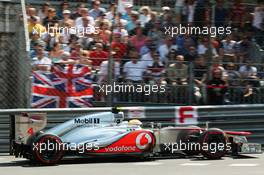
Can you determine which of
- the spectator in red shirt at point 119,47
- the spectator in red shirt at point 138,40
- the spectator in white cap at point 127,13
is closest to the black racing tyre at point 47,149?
the spectator in red shirt at point 119,47

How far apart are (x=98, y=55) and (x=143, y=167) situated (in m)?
3.91

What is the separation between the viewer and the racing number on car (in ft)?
40.2

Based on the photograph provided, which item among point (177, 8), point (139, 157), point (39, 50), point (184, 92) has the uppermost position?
point (177, 8)

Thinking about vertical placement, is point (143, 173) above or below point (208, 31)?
below

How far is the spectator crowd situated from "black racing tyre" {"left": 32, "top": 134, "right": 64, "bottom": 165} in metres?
2.73

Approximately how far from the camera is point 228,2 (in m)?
Answer: 14.3

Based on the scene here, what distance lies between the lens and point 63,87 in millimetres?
12688

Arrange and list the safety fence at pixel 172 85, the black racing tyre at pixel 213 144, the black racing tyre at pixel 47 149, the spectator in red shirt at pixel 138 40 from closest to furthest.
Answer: the black racing tyre at pixel 47 149 < the black racing tyre at pixel 213 144 < the safety fence at pixel 172 85 < the spectator in red shirt at pixel 138 40

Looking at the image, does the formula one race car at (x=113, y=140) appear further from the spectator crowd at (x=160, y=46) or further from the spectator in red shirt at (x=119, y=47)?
the spectator in red shirt at (x=119, y=47)

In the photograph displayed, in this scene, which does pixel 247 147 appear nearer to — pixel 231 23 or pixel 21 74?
pixel 231 23

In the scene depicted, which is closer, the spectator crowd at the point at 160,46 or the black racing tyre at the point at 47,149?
the black racing tyre at the point at 47,149

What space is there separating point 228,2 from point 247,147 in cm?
425

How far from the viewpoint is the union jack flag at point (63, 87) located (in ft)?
41.1

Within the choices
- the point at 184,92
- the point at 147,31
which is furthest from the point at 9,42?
the point at 184,92
